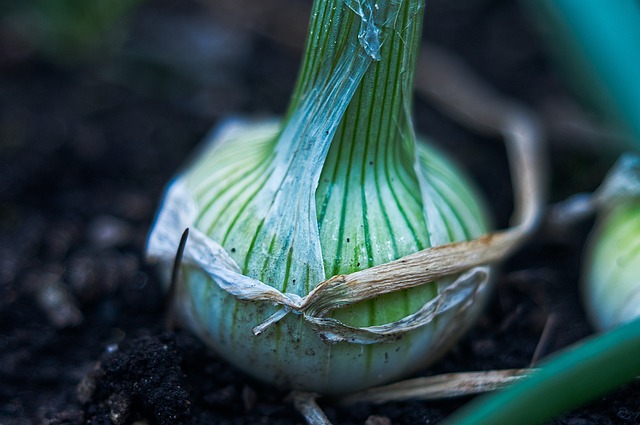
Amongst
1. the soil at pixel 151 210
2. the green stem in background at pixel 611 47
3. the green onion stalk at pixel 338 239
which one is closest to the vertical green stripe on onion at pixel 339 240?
the green onion stalk at pixel 338 239

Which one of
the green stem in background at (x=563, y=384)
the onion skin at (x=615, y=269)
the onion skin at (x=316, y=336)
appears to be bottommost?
the onion skin at (x=316, y=336)

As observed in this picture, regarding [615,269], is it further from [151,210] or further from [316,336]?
[151,210]

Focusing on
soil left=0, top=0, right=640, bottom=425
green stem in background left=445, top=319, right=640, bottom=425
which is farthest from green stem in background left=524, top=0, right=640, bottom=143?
soil left=0, top=0, right=640, bottom=425

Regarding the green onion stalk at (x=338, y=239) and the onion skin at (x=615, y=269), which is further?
the onion skin at (x=615, y=269)

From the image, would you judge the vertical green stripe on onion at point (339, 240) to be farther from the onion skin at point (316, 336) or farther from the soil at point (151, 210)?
the soil at point (151, 210)

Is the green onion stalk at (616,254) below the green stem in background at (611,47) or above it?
below

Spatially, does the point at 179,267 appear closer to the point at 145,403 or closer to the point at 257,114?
the point at 145,403

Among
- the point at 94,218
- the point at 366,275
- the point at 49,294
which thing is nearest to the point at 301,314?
the point at 366,275
